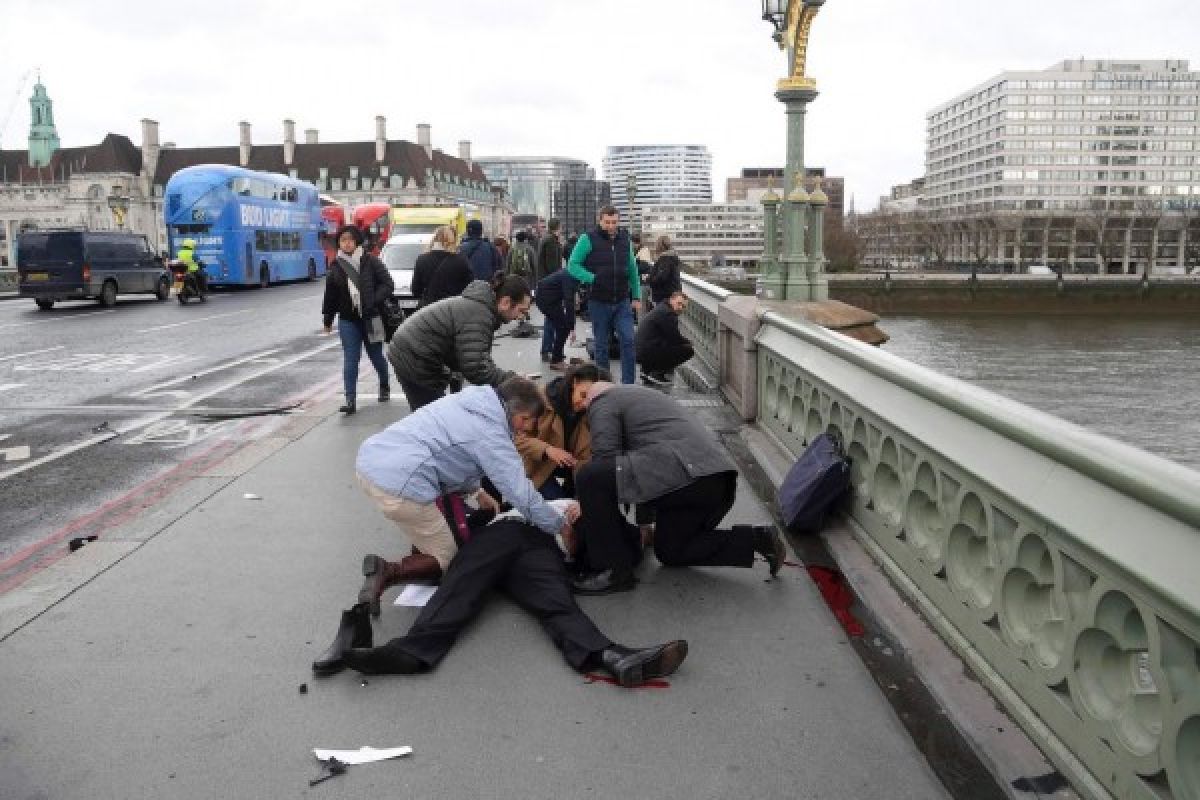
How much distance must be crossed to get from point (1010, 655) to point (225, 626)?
130 inches

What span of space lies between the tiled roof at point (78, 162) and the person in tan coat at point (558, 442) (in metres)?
138

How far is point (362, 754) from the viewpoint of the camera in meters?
3.38

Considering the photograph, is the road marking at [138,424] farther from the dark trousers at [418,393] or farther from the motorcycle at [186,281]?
the motorcycle at [186,281]

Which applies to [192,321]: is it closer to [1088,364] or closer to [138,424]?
[138,424]

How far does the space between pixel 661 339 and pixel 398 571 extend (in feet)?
17.3

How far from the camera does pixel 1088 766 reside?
9.73 ft

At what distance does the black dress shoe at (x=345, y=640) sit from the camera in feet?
13.2

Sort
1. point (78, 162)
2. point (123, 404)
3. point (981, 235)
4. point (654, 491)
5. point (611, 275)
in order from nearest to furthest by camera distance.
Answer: point (654, 491) < point (611, 275) < point (123, 404) < point (981, 235) < point (78, 162)

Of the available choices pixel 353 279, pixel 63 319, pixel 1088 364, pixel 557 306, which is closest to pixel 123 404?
pixel 353 279

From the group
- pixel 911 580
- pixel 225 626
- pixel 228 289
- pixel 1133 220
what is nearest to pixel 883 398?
pixel 911 580

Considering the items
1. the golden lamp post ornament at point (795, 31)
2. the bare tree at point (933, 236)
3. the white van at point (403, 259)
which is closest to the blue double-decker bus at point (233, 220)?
the white van at point (403, 259)

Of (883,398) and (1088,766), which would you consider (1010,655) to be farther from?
(883,398)

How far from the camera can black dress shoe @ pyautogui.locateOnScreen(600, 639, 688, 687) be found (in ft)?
12.7

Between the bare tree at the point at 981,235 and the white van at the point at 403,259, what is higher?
the bare tree at the point at 981,235
